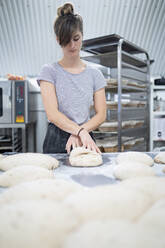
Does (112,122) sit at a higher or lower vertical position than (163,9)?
lower

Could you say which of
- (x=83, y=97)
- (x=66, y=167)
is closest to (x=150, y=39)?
(x=83, y=97)

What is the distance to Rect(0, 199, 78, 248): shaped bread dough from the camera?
12.7 inches

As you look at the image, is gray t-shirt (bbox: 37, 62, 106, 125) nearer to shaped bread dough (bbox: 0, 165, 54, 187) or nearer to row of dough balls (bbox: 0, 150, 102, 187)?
row of dough balls (bbox: 0, 150, 102, 187)

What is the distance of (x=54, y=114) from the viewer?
53.8 inches

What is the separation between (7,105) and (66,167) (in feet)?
6.10

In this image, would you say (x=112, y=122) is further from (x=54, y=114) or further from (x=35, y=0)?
(x=35, y=0)

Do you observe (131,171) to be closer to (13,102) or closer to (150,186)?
(150,186)

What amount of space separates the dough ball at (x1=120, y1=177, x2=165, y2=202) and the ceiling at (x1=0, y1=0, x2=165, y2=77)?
9.32 ft

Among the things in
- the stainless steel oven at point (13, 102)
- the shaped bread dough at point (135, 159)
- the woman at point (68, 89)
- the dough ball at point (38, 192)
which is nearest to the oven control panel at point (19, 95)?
the stainless steel oven at point (13, 102)

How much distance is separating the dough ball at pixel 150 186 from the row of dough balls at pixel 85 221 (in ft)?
0.07

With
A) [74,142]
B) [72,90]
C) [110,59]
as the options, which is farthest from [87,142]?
[110,59]

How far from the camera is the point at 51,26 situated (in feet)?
9.86

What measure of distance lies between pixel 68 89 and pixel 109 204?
1.17 meters

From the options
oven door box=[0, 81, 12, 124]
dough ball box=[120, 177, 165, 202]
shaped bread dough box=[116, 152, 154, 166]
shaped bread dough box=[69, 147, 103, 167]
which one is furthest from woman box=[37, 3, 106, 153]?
oven door box=[0, 81, 12, 124]
